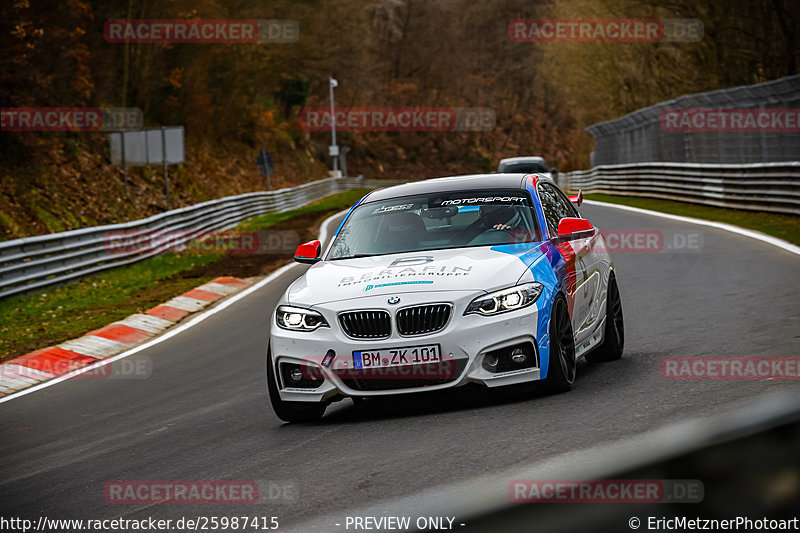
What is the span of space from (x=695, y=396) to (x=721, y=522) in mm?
5325

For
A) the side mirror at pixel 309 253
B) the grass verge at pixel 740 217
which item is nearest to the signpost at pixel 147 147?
the grass verge at pixel 740 217

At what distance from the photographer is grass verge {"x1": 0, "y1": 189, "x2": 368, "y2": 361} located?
45.9 feet

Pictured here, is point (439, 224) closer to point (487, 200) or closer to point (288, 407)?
point (487, 200)

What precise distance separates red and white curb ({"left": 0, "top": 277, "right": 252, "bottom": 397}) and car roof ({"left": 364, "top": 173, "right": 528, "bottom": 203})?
4702mm

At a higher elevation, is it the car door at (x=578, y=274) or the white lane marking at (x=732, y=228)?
the car door at (x=578, y=274)

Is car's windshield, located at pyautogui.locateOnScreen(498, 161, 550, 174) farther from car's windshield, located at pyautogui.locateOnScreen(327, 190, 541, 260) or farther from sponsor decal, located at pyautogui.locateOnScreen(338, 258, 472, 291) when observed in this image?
sponsor decal, located at pyautogui.locateOnScreen(338, 258, 472, 291)

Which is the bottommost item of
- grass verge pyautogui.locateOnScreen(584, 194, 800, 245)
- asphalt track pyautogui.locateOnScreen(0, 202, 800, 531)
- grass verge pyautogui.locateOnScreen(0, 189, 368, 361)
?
grass verge pyautogui.locateOnScreen(0, 189, 368, 361)

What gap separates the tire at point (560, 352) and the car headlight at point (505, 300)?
0.64 feet

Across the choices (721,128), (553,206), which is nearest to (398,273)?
(553,206)

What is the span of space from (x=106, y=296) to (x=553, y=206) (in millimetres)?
10918

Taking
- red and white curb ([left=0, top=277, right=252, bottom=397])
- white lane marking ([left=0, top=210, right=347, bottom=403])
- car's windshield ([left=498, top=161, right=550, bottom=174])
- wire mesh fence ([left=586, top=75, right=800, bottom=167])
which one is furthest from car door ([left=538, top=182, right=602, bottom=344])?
car's windshield ([left=498, top=161, right=550, bottom=174])

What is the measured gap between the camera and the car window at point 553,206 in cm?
823

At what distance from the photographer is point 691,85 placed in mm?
50562

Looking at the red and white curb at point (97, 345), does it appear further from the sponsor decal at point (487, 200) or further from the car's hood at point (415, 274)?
the sponsor decal at point (487, 200)
